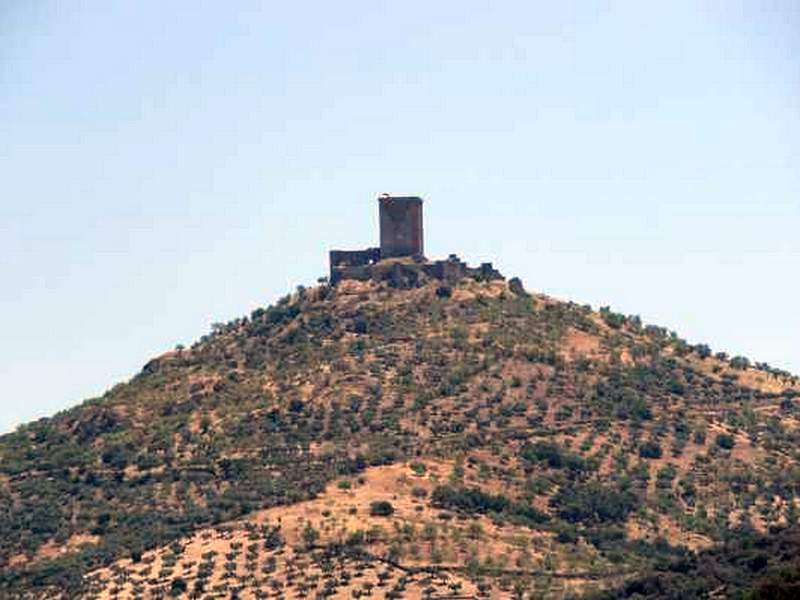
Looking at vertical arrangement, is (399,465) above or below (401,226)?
below

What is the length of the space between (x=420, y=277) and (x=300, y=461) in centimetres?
2485

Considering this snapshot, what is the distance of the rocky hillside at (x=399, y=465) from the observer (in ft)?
520

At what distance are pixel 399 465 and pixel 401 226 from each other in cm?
2610

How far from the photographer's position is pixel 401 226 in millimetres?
196000

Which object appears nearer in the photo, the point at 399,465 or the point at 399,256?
the point at 399,465

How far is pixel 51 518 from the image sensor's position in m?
175

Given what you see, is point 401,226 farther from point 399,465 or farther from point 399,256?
point 399,465

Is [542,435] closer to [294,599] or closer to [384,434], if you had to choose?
[384,434]

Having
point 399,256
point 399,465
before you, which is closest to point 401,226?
point 399,256

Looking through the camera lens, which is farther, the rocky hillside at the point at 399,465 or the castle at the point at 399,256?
the castle at the point at 399,256

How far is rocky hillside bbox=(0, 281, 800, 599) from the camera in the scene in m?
158

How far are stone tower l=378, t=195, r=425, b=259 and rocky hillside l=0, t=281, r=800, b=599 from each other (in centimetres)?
299

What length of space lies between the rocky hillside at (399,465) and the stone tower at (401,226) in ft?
9.81

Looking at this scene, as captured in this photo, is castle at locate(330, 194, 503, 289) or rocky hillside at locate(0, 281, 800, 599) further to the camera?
castle at locate(330, 194, 503, 289)
